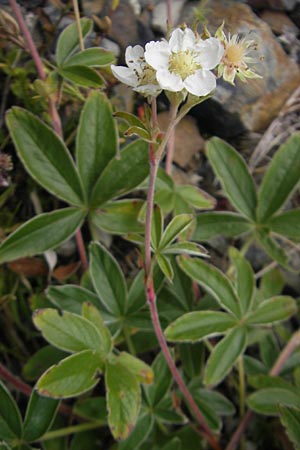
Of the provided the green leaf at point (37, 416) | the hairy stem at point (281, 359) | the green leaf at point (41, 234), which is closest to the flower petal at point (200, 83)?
the green leaf at point (41, 234)

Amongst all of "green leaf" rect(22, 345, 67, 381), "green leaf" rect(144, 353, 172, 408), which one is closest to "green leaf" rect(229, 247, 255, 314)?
"green leaf" rect(144, 353, 172, 408)

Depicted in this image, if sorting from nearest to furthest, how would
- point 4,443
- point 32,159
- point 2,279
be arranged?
point 4,443 → point 32,159 → point 2,279

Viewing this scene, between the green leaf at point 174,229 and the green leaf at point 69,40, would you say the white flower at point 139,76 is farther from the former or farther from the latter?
the green leaf at point 69,40

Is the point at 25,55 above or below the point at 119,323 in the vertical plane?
above

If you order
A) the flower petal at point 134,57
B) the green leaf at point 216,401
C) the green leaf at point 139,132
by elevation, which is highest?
the flower petal at point 134,57

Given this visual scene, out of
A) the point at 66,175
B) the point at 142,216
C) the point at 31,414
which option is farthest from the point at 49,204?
the point at 31,414

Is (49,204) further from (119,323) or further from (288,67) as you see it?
(288,67)

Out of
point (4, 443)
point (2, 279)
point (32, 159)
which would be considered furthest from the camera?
point (2, 279)

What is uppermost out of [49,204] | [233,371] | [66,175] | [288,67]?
[288,67]
